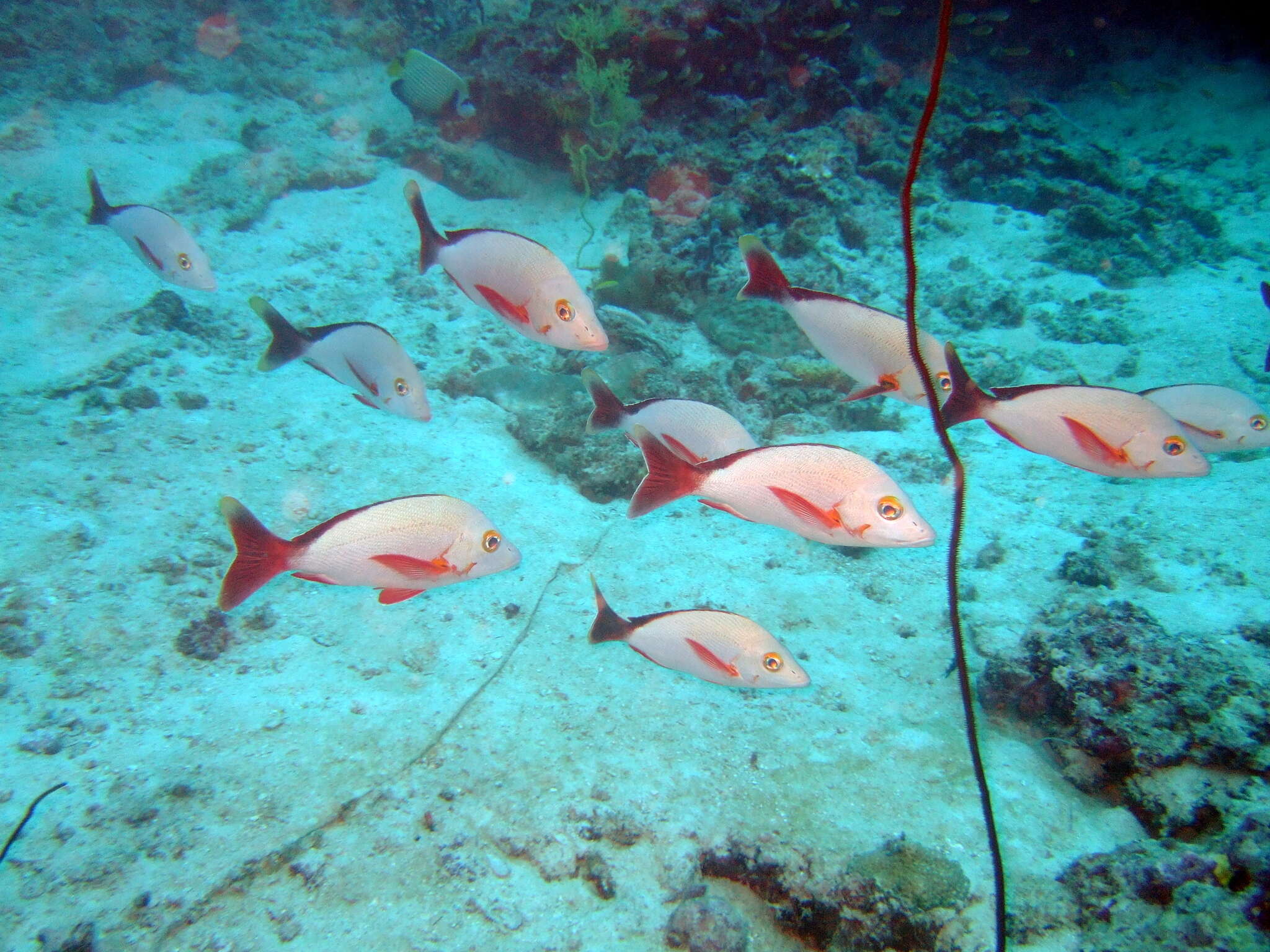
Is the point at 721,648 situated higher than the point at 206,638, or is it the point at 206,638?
the point at 721,648

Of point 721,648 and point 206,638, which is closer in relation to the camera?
point 721,648

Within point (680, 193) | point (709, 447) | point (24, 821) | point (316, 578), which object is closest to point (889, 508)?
point (709, 447)

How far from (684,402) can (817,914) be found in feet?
7.86

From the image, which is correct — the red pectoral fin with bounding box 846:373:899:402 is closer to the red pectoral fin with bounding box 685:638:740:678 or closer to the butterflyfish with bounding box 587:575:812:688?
the butterflyfish with bounding box 587:575:812:688

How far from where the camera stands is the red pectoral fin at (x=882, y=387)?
10.6ft

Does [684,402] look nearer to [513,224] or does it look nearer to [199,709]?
[199,709]

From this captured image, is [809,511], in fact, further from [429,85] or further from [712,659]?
[429,85]

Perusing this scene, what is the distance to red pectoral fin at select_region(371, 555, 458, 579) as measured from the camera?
2537 mm

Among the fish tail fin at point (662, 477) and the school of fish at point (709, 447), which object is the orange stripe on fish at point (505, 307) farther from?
the fish tail fin at point (662, 477)

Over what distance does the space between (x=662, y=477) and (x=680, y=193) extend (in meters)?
7.23

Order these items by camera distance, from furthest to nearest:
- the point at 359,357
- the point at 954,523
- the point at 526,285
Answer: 1. the point at 359,357
2. the point at 526,285
3. the point at 954,523

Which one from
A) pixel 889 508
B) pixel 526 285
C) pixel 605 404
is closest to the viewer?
pixel 889 508

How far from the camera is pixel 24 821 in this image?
2.50 meters

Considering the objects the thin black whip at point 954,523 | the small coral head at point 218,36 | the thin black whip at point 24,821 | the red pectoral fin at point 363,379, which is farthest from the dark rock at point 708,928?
the small coral head at point 218,36
